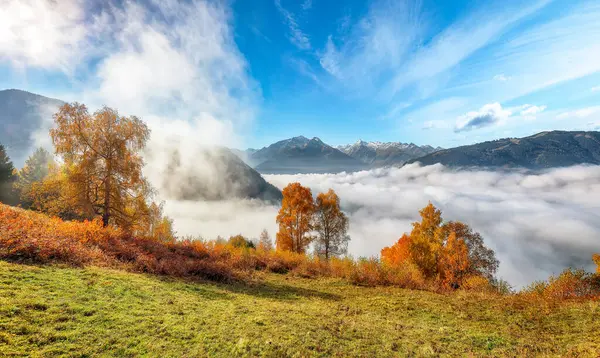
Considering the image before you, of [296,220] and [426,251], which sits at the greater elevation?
[296,220]

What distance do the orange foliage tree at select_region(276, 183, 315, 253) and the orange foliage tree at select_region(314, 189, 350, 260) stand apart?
4.79 ft

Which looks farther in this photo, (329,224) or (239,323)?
(329,224)

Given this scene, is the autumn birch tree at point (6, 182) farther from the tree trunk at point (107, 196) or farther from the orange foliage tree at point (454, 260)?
the orange foliage tree at point (454, 260)

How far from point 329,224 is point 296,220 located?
5.57 m

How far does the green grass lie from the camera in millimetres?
6117

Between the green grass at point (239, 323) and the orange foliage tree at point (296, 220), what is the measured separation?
24.5 metres

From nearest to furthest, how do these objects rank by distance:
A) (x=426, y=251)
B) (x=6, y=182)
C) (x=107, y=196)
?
1. (x=107, y=196)
2. (x=426, y=251)
3. (x=6, y=182)

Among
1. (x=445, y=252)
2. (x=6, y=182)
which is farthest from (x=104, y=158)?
(x=6, y=182)

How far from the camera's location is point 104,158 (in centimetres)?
2091

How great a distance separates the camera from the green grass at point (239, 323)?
612cm

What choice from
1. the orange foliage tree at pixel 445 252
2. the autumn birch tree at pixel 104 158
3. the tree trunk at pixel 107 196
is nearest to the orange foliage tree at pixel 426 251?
the orange foliage tree at pixel 445 252

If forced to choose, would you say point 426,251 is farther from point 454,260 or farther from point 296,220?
point 296,220

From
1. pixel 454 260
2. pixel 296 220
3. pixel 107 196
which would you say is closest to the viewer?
pixel 107 196

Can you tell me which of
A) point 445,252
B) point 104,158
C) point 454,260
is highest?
point 104,158
